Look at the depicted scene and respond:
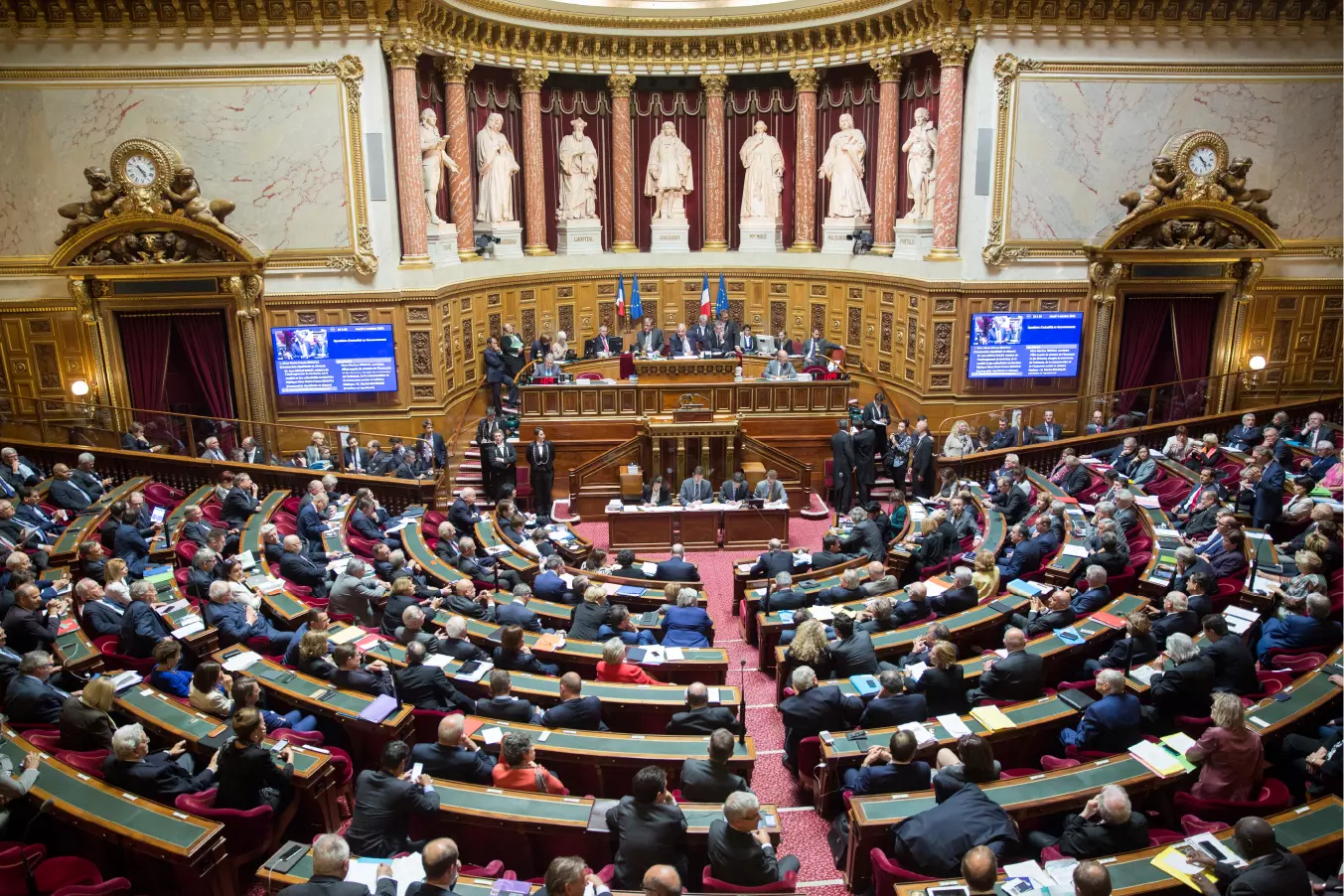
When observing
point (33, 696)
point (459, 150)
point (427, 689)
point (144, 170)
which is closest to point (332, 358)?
point (144, 170)

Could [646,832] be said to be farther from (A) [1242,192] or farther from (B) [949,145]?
(A) [1242,192]

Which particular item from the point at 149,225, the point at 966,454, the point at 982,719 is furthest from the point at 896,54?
the point at 982,719

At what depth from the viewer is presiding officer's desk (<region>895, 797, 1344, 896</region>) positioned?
5121 mm

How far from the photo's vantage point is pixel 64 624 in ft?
27.8

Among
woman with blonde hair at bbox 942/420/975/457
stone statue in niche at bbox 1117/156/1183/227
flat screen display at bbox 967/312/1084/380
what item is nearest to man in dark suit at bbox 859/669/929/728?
woman with blonde hair at bbox 942/420/975/457

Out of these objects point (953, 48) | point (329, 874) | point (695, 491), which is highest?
point (953, 48)

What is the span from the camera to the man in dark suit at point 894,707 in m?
7.24

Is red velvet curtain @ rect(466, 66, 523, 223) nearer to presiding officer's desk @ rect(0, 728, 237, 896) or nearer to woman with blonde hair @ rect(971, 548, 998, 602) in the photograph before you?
woman with blonde hair @ rect(971, 548, 998, 602)

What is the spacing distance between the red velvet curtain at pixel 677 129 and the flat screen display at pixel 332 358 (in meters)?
7.89

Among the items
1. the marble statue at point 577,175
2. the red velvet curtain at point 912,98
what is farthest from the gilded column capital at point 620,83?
the red velvet curtain at point 912,98

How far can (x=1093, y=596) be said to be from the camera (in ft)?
30.3

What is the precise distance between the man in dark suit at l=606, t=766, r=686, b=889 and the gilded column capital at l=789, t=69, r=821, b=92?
59.9 ft

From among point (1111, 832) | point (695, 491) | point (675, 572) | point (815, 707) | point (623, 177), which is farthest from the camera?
point (623, 177)

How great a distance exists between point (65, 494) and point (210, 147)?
6.80 m
